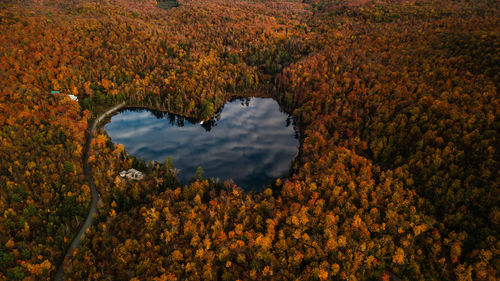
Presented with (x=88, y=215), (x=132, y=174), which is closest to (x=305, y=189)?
(x=132, y=174)

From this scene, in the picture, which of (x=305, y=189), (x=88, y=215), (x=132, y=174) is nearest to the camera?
(x=88, y=215)

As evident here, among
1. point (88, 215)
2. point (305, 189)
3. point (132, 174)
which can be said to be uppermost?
point (305, 189)

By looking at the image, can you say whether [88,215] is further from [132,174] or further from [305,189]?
[305,189]

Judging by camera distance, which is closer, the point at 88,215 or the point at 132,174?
the point at 88,215

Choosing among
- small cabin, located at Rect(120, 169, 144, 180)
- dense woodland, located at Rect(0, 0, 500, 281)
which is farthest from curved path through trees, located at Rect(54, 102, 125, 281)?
small cabin, located at Rect(120, 169, 144, 180)

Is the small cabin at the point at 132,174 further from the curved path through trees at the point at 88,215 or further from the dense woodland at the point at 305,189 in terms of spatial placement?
the curved path through trees at the point at 88,215

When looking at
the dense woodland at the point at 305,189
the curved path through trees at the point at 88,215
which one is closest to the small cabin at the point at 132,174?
the dense woodland at the point at 305,189

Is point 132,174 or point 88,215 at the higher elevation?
point 132,174

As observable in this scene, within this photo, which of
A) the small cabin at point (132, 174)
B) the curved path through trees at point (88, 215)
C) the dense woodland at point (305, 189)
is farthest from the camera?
the small cabin at point (132, 174)

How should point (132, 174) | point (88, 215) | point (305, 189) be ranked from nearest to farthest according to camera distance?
point (88, 215) < point (305, 189) < point (132, 174)
